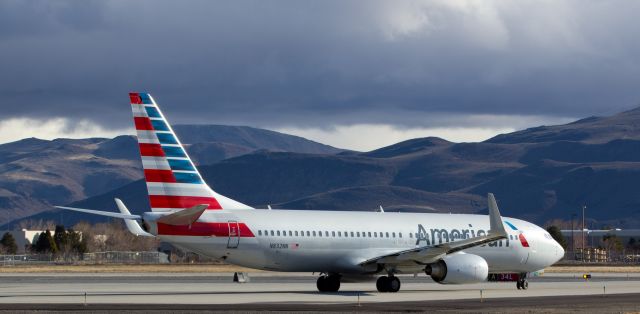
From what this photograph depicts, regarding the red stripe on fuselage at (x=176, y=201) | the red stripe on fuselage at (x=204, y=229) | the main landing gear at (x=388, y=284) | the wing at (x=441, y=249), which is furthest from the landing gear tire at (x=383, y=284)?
the red stripe on fuselage at (x=176, y=201)

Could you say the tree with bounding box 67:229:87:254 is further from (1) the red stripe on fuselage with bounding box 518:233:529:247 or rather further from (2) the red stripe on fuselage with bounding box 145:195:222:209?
(2) the red stripe on fuselage with bounding box 145:195:222:209

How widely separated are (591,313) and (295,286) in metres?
24.6

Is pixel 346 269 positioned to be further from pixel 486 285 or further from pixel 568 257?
pixel 568 257

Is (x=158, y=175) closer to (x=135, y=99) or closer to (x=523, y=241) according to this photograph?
(x=135, y=99)

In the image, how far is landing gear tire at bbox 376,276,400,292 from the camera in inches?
2211

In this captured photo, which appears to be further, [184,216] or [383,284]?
[383,284]

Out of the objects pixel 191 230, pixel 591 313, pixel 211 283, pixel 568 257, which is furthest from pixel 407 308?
pixel 568 257

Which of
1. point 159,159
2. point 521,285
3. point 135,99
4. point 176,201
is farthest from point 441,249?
point 135,99

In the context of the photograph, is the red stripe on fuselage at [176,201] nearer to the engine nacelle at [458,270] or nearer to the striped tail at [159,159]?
the striped tail at [159,159]

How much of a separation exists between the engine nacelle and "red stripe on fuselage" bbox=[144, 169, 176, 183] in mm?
12591

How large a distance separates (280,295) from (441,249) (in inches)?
292

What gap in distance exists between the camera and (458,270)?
180 feet

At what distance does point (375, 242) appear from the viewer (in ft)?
191

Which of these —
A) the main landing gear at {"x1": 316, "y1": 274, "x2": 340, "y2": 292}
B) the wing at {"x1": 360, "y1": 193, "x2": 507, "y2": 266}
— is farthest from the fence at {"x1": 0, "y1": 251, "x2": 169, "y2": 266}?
the wing at {"x1": 360, "y1": 193, "x2": 507, "y2": 266}
